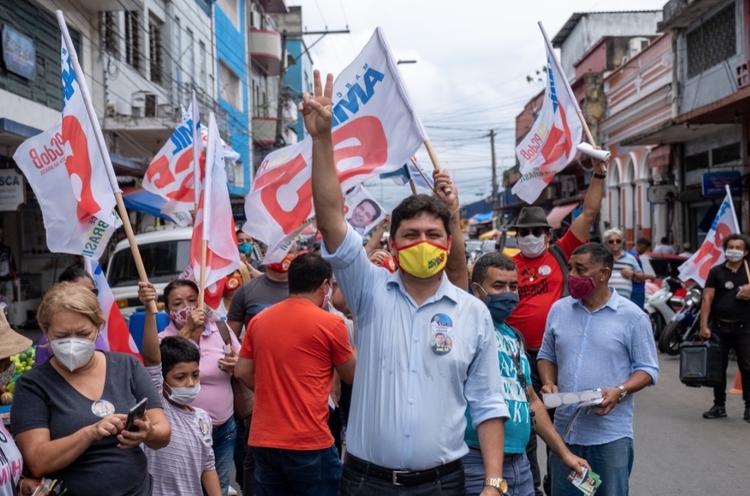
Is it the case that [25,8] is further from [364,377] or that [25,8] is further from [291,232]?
[364,377]

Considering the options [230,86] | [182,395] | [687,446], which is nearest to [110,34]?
[230,86]

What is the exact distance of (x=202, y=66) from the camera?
28.2 m

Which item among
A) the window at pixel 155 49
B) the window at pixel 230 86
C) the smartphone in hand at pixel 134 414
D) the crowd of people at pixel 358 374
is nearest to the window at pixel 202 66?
the window at pixel 230 86

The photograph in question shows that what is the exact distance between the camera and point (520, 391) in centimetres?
421

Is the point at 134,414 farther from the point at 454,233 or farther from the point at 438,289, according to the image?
the point at 454,233

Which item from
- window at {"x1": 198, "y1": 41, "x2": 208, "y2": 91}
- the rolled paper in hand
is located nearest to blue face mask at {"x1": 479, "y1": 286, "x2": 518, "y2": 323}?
the rolled paper in hand

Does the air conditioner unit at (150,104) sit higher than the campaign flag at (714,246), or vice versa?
the air conditioner unit at (150,104)

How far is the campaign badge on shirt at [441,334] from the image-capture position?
332 cm

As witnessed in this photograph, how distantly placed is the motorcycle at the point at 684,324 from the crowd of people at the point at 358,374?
24.2 feet

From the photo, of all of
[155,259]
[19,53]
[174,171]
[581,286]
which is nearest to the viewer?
[581,286]

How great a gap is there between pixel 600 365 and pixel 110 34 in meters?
17.4

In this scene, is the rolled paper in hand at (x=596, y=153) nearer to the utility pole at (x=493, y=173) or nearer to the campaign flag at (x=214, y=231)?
the campaign flag at (x=214, y=231)

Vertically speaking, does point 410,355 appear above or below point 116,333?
above

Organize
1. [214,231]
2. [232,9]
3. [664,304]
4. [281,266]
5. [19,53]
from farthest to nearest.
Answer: [232,9], [664,304], [19,53], [281,266], [214,231]
